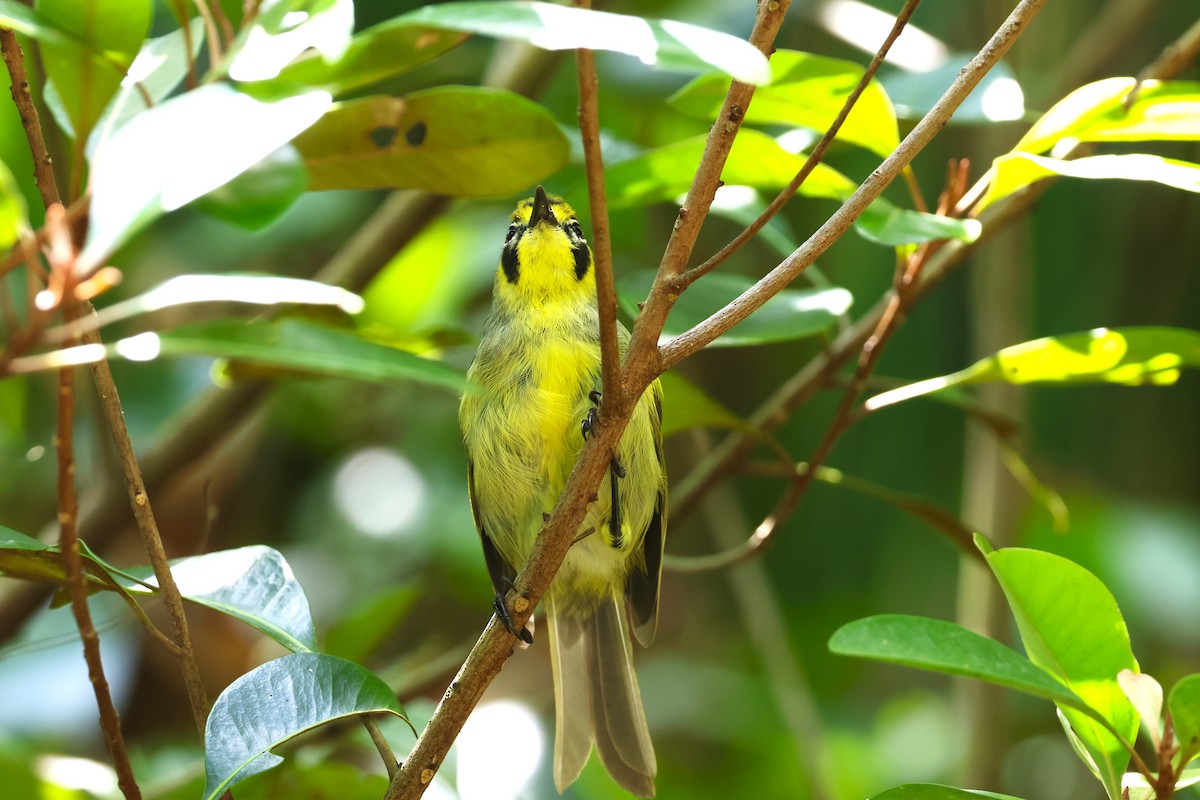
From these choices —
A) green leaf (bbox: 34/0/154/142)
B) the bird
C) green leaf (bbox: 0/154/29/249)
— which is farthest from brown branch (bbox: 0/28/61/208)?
the bird

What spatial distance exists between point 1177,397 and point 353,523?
2.82 metres

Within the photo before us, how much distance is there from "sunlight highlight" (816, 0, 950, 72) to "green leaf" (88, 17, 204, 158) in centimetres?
172

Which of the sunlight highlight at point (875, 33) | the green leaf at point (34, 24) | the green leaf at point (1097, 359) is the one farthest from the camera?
the sunlight highlight at point (875, 33)

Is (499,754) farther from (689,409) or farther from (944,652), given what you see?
(944,652)

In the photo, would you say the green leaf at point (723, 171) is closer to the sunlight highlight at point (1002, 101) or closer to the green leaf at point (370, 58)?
the sunlight highlight at point (1002, 101)

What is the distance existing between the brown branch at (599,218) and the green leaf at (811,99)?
73cm

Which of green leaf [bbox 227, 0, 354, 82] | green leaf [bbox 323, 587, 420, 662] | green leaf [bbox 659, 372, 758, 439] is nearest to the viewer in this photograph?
green leaf [bbox 227, 0, 354, 82]

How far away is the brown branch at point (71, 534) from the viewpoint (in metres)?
0.96

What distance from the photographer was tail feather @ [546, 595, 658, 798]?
2576 millimetres

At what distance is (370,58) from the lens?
4.69ft

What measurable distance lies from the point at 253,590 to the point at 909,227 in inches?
44.7

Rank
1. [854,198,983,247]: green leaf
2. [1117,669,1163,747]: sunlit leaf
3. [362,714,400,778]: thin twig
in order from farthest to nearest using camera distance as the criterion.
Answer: [854,198,983,247]: green leaf < [362,714,400,778]: thin twig < [1117,669,1163,747]: sunlit leaf

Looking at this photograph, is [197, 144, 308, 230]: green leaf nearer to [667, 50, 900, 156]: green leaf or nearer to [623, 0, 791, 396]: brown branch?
[623, 0, 791, 396]: brown branch

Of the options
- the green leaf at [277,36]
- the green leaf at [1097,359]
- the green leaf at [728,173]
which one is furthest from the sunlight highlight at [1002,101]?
the green leaf at [277,36]
